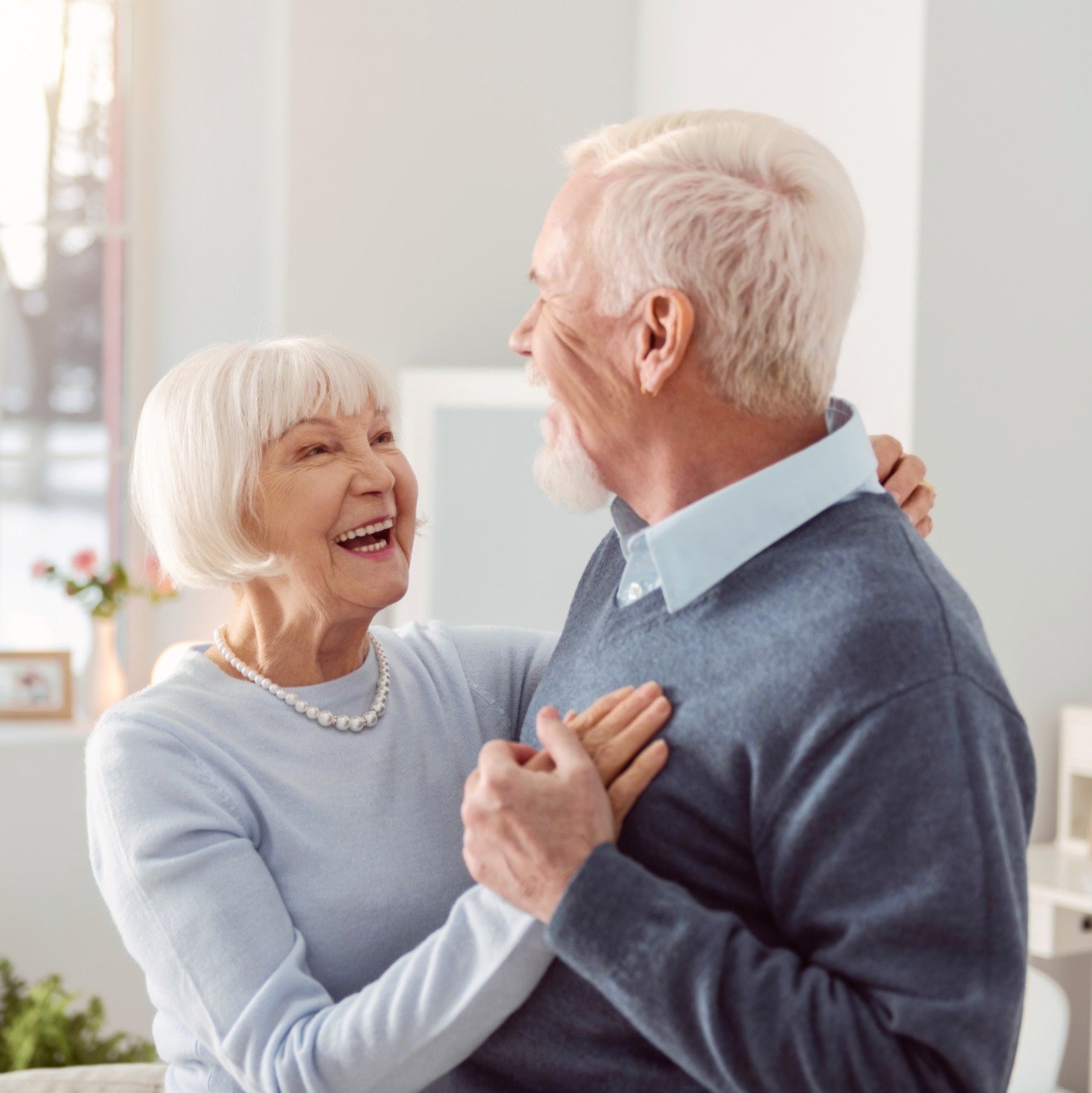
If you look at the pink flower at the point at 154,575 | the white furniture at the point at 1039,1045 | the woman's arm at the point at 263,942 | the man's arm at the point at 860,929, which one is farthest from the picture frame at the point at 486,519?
the man's arm at the point at 860,929

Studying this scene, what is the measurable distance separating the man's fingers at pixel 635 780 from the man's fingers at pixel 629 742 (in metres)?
0.01

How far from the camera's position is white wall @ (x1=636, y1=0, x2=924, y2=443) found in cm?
280

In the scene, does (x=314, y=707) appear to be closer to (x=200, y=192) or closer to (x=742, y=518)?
(x=742, y=518)

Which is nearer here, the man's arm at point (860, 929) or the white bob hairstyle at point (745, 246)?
the man's arm at point (860, 929)

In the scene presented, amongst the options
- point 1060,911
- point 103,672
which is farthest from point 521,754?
point 103,672

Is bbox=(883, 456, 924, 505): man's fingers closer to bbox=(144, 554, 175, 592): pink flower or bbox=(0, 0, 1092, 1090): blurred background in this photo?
bbox=(0, 0, 1092, 1090): blurred background

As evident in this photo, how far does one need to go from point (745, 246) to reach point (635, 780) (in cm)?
46

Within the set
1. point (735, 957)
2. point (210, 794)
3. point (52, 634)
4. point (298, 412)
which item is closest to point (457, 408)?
point (52, 634)

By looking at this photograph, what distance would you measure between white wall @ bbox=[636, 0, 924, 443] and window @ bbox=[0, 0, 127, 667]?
198cm

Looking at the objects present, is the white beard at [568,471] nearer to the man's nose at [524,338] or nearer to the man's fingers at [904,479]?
the man's nose at [524,338]

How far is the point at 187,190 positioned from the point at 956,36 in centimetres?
231

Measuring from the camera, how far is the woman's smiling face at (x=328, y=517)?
1.45 m

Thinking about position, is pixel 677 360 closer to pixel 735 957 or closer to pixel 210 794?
pixel 735 957

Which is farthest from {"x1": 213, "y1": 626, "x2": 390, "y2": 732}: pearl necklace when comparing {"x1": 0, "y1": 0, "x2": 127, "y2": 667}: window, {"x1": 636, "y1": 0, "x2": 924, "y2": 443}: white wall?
{"x1": 0, "y1": 0, "x2": 127, "y2": 667}: window
